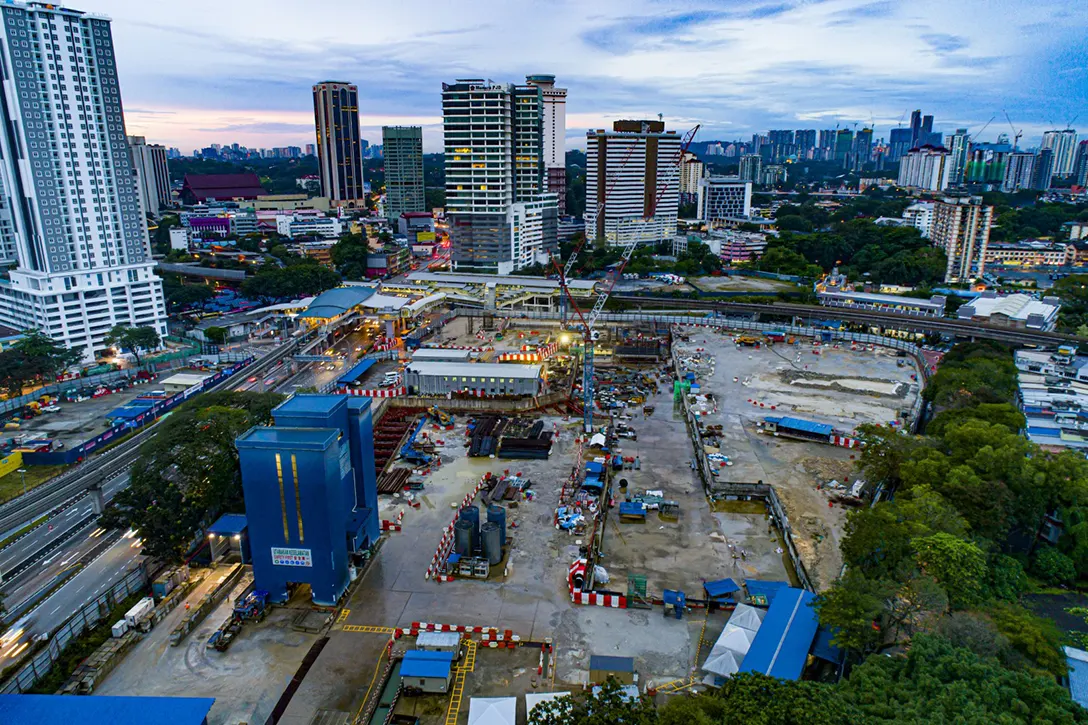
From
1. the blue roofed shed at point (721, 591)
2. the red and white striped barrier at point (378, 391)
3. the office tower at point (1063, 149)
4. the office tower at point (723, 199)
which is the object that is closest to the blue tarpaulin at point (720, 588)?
the blue roofed shed at point (721, 591)

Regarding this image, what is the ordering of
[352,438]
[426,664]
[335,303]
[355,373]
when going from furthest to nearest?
[335,303], [355,373], [352,438], [426,664]

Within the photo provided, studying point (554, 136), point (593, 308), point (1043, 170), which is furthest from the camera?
point (1043, 170)

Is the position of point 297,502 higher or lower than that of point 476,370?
higher

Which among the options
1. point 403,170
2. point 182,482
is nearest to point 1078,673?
point 182,482

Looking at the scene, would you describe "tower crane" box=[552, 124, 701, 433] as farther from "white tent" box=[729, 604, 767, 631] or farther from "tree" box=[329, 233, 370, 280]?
"tree" box=[329, 233, 370, 280]

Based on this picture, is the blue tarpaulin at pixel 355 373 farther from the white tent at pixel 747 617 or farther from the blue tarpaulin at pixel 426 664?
the white tent at pixel 747 617

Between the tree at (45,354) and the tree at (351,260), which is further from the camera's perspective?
the tree at (351,260)

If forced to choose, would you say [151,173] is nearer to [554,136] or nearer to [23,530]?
[554,136]
